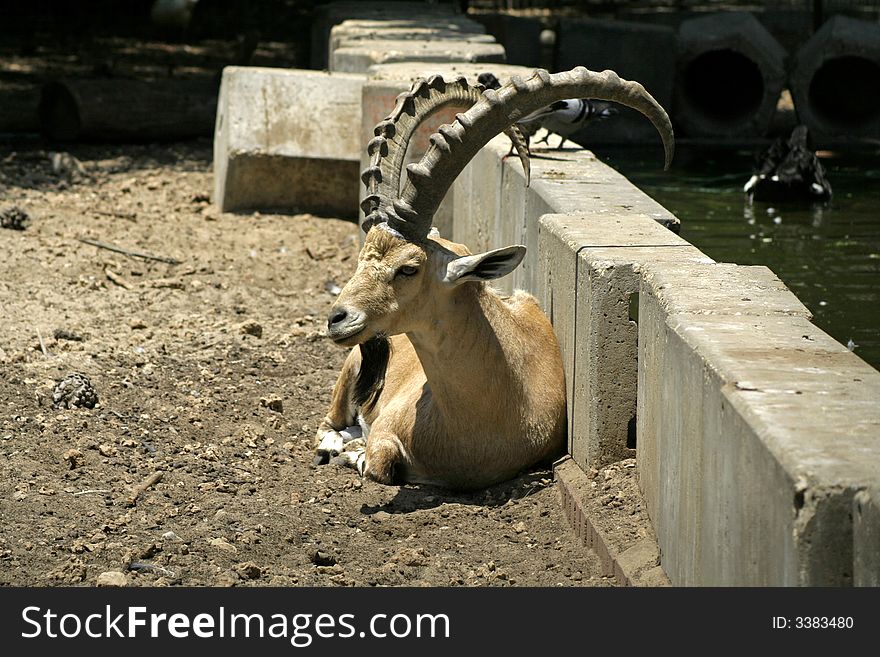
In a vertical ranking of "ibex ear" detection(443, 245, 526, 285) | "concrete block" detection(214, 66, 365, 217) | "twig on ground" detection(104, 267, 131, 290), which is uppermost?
"ibex ear" detection(443, 245, 526, 285)

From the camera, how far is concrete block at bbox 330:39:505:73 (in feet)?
34.8

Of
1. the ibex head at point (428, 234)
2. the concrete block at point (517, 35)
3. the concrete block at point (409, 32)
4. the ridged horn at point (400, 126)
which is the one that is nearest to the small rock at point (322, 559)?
the ibex head at point (428, 234)

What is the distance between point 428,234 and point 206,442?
167 centimetres

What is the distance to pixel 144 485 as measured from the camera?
18.8 feet

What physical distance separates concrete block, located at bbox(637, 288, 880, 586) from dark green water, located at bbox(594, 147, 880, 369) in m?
3.26

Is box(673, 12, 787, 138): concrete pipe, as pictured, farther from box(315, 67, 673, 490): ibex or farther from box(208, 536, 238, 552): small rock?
box(208, 536, 238, 552): small rock

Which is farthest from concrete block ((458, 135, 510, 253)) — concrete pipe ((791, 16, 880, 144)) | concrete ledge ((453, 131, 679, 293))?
concrete pipe ((791, 16, 880, 144))

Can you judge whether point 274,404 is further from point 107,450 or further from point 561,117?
point 561,117

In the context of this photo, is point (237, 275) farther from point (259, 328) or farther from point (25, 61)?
point (25, 61)

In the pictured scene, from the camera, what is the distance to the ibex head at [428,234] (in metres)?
5.19

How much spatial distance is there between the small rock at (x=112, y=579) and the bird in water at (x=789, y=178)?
8.59m

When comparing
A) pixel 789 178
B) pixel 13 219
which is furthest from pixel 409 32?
pixel 13 219

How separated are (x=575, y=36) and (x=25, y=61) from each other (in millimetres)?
7096
